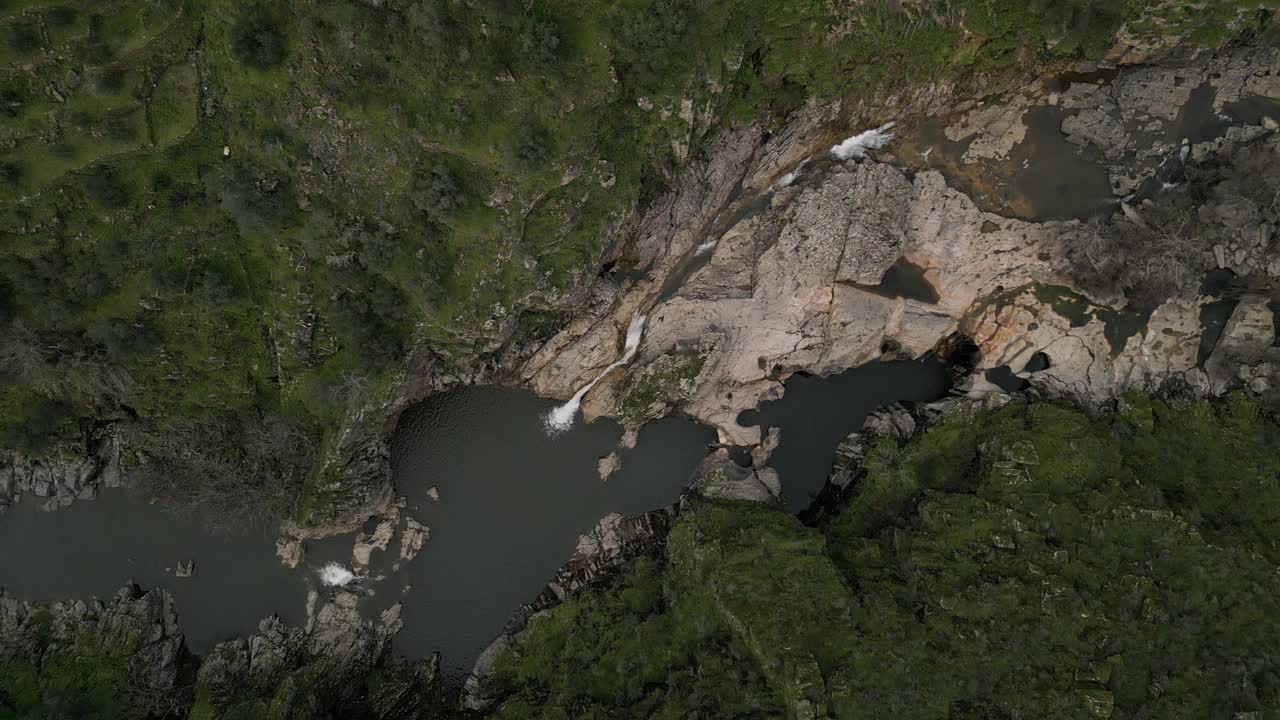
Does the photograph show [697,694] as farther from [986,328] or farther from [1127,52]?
[1127,52]

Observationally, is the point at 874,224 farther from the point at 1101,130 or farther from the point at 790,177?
the point at 1101,130

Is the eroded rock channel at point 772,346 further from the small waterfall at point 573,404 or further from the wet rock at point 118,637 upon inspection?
the wet rock at point 118,637

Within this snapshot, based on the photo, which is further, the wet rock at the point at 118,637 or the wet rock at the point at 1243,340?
the wet rock at the point at 118,637

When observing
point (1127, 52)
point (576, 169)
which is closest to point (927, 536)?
point (576, 169)

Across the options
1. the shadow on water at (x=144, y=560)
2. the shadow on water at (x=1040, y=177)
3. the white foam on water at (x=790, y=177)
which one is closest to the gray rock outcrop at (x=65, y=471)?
the shadow on water at (x=144, y=560)

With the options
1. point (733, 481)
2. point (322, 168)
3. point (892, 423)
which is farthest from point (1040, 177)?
point (322, 168)

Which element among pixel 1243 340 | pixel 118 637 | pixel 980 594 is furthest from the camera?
pixel 118 637
